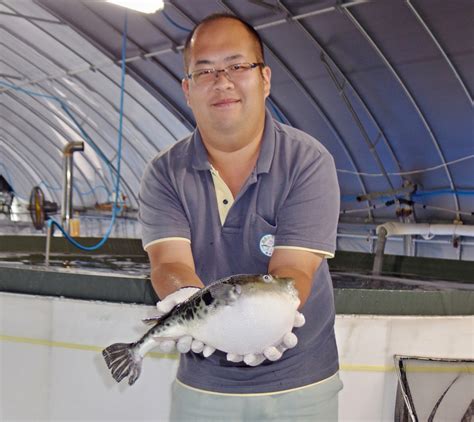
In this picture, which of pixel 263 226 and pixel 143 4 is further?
pixel 143 4

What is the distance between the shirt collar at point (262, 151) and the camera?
6.06ft

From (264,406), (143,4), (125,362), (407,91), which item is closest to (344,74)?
(407,91)

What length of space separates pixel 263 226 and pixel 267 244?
0.17 ft

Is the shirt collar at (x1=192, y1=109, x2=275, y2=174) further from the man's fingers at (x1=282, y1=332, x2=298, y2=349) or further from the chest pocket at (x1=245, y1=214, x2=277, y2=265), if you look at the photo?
the man's fingers at (x1=282, y1=332, x2=298, y2=349)

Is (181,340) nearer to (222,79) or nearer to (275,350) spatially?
(275,350)

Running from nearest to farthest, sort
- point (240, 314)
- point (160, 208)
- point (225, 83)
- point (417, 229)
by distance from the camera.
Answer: point (240, 314) < point (225, 83) < point (160, 208) < point (417, 229)

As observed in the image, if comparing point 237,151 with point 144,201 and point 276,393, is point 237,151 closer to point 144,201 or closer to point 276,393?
point 144,201

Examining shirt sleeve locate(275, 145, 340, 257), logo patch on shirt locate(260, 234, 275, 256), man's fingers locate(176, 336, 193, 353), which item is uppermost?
shirt sleeve locate(275, 145, 340, 257)

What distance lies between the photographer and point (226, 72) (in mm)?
1801

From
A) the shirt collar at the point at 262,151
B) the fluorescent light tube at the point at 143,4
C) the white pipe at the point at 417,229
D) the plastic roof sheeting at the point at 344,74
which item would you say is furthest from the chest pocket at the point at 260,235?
the plastic roof sheeting at the point at 344,74

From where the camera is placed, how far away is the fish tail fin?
5.29ft

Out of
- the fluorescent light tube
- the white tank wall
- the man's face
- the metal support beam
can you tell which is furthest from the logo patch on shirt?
the metal support beam

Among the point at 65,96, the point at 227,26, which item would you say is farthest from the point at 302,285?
the point at 65,96

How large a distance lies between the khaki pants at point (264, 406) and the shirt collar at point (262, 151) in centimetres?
63
